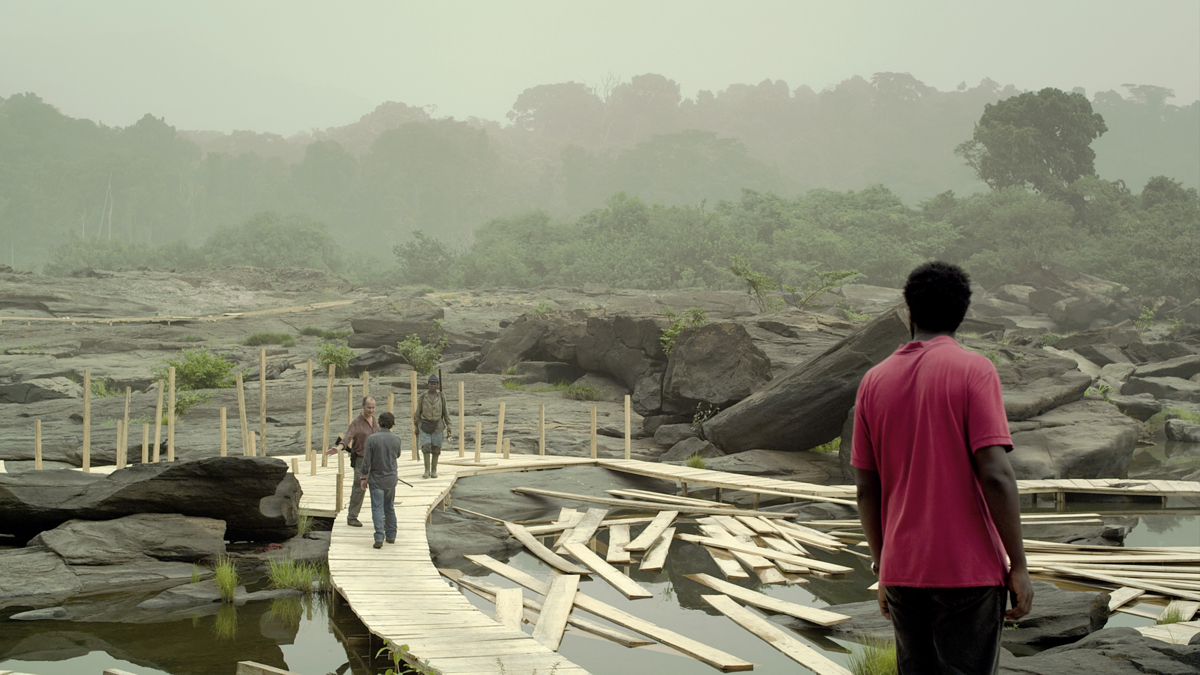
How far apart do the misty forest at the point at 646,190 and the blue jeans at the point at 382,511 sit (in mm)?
44335

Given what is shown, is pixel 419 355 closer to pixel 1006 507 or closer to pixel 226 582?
pixel 226 582

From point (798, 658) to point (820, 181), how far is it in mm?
120874

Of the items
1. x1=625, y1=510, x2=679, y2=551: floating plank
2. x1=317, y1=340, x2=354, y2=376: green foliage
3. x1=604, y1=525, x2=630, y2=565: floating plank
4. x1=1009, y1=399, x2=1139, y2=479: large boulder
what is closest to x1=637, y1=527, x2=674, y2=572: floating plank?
x1=625, y1=510, x2=679, y2=551: floating plank

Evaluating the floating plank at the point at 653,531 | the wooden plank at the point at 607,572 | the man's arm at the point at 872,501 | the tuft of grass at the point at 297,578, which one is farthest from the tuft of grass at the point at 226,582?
the man's arm at the point at 872,501

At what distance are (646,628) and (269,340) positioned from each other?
28114 millimetres

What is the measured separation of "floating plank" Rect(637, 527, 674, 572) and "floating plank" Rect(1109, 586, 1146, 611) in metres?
4.44

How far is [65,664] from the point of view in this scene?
25.3 feet

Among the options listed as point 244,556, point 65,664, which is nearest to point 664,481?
point 244,556

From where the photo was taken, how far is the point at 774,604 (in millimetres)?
8656

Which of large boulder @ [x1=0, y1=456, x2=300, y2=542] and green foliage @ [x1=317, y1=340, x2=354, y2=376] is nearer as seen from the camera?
large boulder @ [x1=0, y1=456, x2=300, y2=542]

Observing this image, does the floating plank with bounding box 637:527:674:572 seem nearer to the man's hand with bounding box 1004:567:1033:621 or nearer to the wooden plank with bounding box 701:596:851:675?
the wooden plank with bounding box 701:596:851:675

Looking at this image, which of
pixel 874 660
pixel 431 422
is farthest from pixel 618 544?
pixel 874 660

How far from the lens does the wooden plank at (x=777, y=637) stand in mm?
6805

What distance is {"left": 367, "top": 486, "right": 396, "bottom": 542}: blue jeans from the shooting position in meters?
9.30
